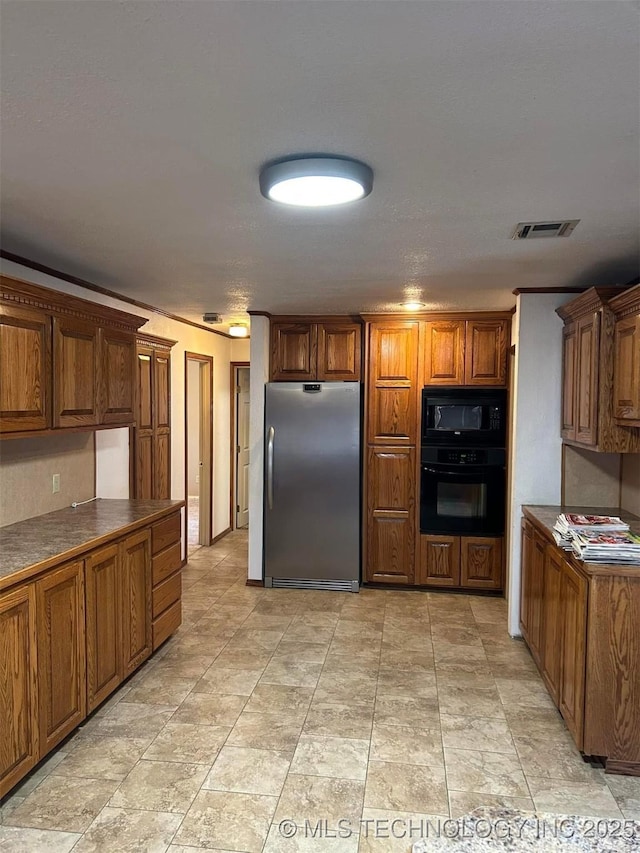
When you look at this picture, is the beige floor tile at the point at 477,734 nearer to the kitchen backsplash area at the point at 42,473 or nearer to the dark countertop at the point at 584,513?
the dark countertop at the point at 584,513

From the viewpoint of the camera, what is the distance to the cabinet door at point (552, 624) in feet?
9.59

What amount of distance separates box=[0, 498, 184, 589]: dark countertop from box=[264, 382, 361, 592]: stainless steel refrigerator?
1324 millimetres

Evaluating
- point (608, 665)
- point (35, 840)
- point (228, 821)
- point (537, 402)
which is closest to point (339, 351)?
point (537, 402)

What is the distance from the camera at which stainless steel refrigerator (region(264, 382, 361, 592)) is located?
15.9ft

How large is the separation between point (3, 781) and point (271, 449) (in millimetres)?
3024

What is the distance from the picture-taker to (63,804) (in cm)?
224

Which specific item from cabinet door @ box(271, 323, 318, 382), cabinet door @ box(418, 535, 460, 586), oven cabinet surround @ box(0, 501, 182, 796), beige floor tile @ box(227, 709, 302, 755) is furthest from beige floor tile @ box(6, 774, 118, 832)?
cabinet door @ box(271, 323, 318, 382)

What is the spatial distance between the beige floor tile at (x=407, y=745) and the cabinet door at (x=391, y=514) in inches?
83.7

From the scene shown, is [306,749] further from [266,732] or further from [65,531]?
[65,531]

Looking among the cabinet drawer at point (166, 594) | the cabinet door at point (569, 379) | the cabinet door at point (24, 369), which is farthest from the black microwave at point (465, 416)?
the cabinet door at point (24, 369)

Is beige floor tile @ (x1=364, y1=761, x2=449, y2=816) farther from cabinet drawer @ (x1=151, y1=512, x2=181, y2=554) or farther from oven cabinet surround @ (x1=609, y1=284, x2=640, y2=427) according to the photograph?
oven cabinet surround @ (x1=609, y1=284, x2=640, y2=427)

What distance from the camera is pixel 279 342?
16.5ft

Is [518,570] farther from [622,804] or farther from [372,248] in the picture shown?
[372,248]

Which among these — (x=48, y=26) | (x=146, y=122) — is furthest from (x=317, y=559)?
(x=48, y=26)
